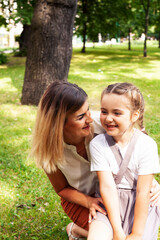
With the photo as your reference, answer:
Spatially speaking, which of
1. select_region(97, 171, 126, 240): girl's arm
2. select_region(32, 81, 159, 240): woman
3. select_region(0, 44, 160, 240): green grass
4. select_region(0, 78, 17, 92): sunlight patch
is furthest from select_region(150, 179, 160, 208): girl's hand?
select_region(0, 78, 17, 92): sunlight patch

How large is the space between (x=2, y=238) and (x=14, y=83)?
7.18 m

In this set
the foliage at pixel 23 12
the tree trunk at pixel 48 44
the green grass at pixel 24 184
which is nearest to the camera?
the green grass at pixel 24 184

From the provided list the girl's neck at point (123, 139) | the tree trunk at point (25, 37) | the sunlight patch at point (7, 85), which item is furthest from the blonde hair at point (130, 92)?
the tree trunk at point (25, 37)

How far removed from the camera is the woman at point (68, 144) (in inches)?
74.2

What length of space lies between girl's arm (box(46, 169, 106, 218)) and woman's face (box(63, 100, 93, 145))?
0.34 meters

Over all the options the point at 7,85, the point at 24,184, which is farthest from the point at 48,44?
the point at 24,184

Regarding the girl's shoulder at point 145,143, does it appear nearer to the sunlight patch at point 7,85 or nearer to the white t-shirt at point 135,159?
the white t-shirt at point 135,159

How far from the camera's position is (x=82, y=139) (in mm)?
2125

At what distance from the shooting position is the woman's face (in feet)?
6.25

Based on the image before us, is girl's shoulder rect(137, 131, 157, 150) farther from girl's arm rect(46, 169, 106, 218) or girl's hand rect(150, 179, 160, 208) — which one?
girl's arm rect(46, 169, 106, 218)

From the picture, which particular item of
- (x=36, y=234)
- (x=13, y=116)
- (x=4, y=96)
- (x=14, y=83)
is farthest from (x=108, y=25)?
(x=36, y=234)

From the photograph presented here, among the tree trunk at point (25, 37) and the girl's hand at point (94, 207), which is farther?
the tree trunk at point (25, 37)

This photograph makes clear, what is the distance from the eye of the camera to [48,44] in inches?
238

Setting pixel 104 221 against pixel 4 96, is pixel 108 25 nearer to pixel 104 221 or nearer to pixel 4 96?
pixel 4 96
